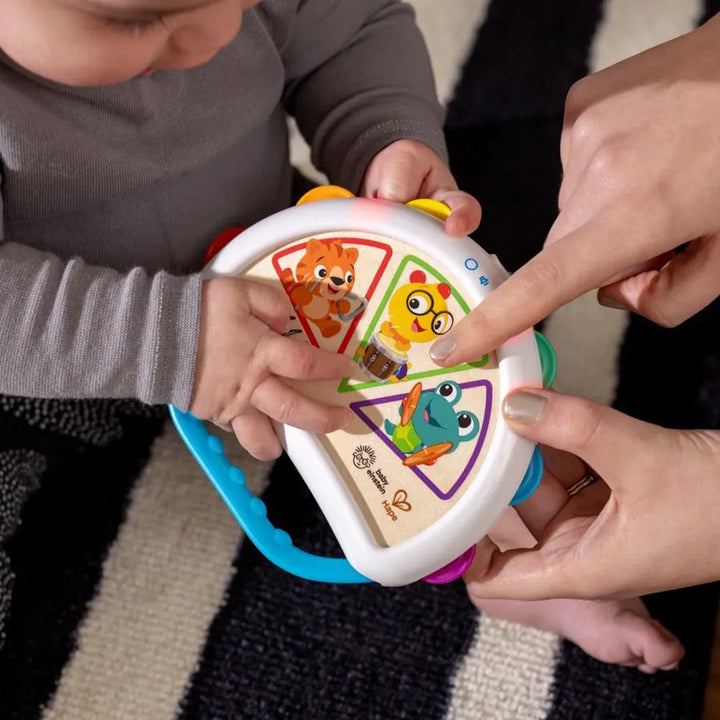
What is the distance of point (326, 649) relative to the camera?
2.31 ft

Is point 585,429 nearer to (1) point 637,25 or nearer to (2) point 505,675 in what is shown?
(2) point 505,675

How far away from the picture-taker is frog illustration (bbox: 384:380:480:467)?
54cm

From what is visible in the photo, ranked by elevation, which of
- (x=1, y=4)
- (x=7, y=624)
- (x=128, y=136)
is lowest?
(x=7, y=624)

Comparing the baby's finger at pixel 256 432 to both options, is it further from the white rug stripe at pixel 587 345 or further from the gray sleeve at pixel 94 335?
the white rug stripe at pixel 587 345

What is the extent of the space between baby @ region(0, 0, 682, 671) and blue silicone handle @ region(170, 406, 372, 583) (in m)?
0.03

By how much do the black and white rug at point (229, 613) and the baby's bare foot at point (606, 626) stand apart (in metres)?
0.02

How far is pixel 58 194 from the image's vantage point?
57 cm

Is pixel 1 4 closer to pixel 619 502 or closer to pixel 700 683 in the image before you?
pixel 619 502

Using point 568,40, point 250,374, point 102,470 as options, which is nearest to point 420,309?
point 250,374

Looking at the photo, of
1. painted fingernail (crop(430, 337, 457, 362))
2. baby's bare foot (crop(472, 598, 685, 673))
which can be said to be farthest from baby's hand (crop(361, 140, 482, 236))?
baby's bare foot (crop(472, 598, 685, 673))

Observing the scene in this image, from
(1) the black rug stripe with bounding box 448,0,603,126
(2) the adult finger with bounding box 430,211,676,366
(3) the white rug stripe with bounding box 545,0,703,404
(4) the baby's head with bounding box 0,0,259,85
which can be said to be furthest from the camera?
(1) the black rug stripe with bounding box 448,0,603,126

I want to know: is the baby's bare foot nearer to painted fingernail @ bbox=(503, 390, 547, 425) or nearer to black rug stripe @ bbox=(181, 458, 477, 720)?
black rug stripe @ bbox=(181, 458, 477, 720)

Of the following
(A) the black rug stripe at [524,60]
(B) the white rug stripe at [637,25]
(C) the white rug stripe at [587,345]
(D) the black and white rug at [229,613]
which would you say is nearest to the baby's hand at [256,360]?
(D) the black and white rug at [229,613]

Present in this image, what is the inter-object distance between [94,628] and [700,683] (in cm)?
49
